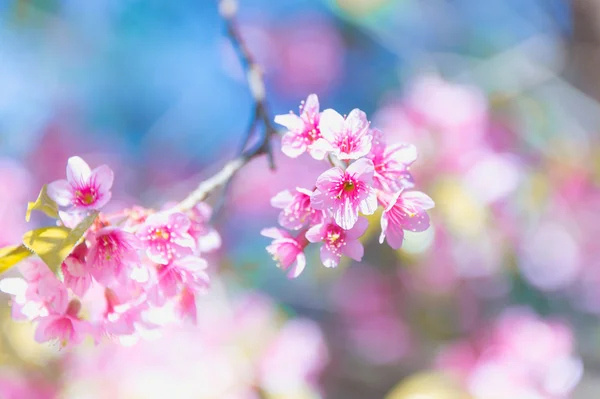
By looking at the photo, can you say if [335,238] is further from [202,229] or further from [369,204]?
[202,229]

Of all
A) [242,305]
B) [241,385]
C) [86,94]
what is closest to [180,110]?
[86,94]

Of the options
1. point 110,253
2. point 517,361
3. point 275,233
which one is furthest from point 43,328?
point 517,361

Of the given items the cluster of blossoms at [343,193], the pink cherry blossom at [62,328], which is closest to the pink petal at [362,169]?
the cluster of blossoms at [343,193]

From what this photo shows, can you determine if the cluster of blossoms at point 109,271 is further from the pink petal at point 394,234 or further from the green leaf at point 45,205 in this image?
the pink petal at point 394,234

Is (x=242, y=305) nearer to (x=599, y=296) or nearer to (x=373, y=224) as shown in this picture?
(x=373, y=224)

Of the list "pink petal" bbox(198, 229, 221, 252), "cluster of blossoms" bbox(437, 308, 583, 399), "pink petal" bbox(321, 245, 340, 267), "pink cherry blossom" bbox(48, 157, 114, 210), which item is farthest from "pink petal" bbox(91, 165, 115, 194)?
"cluster of blossoms" bbox(437, 308, 583, 399)
